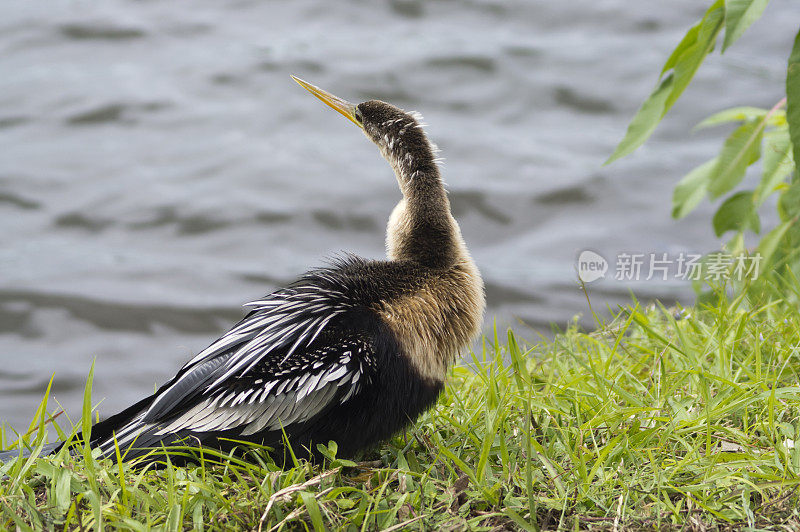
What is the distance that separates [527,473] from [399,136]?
63.1 inches

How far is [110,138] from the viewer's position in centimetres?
922

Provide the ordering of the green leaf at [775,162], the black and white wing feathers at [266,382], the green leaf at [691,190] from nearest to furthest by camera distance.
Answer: the black and white wing feathers at [266,382] → the green leaf at [775,162] → the green leaf at [691,190]

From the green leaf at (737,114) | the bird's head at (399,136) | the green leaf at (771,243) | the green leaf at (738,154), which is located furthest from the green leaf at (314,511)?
the green leaf at (737,114)

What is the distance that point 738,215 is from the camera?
4.91 m

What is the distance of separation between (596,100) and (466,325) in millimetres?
6960

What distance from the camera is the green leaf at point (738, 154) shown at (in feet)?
15.4

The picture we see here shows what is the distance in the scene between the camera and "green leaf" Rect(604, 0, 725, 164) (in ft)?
12.8

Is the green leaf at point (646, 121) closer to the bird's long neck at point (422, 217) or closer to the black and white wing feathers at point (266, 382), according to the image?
the bird's long neck at point (422, 217)

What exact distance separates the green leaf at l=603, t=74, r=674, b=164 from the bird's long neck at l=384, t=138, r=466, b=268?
96 cm

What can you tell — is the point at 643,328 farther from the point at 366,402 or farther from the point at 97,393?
the point at 97,393

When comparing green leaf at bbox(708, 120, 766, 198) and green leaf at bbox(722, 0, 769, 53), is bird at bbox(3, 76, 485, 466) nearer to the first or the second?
green leaf at bbox(722, 0, 769, 53)

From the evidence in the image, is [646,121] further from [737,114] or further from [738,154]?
[737,114]

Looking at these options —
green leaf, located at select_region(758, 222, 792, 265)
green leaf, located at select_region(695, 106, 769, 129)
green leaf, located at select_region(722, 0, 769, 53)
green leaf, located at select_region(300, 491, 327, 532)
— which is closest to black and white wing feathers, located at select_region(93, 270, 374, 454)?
green leaf, located at select_region(300, 491, 327, 532)

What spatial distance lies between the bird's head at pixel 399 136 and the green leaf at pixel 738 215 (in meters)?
2.18
